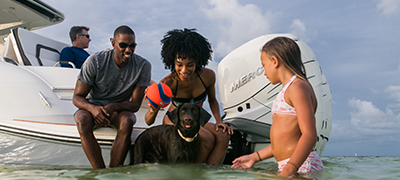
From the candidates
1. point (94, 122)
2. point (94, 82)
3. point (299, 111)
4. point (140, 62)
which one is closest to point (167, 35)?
point (140, 62)

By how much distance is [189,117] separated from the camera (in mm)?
2004

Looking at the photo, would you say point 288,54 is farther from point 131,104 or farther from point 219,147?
point 131,104

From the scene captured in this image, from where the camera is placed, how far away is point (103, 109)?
7.54ft

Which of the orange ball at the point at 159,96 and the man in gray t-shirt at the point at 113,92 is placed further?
the man in gray t-shirt at the point at 113,92

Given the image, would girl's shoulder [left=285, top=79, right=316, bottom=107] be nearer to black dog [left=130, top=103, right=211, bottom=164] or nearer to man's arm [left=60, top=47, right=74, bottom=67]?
black dog [left=130, top=103, right=211, bottom=164]

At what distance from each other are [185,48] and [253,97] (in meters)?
0.84

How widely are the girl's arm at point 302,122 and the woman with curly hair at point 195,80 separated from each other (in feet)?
3.22

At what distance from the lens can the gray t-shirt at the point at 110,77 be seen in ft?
8.09

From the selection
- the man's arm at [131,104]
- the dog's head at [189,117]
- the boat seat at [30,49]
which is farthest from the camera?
the boat seat at [30,49]

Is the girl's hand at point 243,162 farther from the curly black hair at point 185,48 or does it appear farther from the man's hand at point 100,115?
the man's hand at point 100,115

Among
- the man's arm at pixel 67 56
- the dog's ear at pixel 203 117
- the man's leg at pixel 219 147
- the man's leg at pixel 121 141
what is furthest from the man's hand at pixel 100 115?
the man's arm at pixel 67 56

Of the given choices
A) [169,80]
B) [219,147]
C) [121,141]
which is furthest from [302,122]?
[121,141]

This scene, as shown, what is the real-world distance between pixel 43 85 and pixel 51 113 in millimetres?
350

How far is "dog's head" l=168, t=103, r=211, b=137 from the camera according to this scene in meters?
2.03
